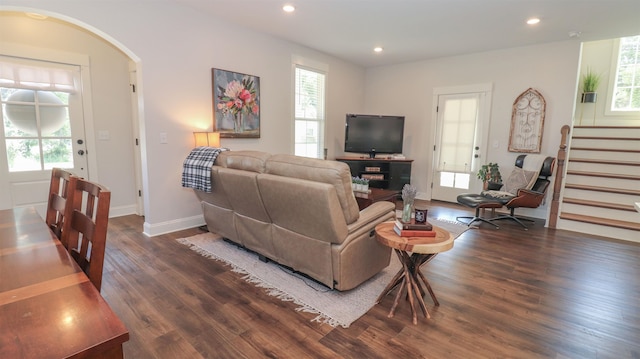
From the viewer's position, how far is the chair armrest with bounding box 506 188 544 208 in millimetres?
4270

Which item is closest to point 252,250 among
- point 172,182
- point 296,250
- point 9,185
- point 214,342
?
point 296,250

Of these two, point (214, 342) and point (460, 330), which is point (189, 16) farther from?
point (460, 330)

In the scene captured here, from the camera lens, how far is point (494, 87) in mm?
5223

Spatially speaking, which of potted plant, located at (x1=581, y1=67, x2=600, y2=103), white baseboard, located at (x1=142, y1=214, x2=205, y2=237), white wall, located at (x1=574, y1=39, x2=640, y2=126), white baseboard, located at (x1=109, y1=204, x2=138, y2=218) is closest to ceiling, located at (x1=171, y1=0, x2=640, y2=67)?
potted plant, located at (x1=581, y1=67, x2=600, y2=103)

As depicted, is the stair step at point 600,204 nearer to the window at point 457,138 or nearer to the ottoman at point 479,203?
the ottoman at point 479,203

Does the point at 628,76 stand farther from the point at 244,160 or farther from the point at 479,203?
the point at 244,160

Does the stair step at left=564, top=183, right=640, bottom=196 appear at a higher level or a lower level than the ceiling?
lower

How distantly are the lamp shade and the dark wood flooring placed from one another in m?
1.24

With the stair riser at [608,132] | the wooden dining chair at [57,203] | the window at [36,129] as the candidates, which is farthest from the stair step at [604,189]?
the window at [36,129]

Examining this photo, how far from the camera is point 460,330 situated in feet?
6.63

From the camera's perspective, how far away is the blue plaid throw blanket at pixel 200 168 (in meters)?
3.03

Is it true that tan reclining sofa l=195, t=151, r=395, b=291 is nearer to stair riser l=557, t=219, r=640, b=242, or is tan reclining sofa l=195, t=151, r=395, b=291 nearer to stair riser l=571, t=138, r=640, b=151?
stair riser l=557, t=219, r=640, b=242

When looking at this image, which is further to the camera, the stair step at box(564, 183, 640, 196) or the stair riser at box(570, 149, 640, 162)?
the stair riser at box(570, 149, 640, 162)

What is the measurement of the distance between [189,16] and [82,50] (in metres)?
1.56
